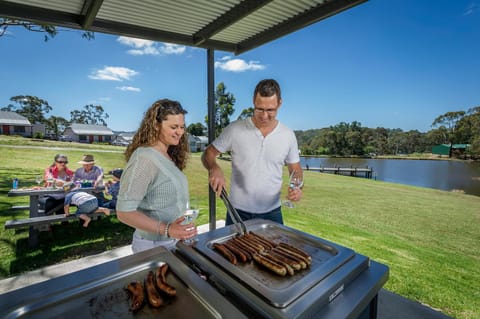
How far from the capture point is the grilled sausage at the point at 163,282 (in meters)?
0.82

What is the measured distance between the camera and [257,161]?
1.99 metres

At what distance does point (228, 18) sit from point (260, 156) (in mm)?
1442

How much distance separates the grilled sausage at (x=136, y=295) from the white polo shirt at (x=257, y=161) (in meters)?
1.21

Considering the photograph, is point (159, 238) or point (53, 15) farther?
point (53, 15)

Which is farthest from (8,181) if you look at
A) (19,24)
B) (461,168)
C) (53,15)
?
(461,168)

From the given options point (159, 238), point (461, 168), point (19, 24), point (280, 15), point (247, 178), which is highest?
point (19, 24)

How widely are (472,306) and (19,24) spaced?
11340mm

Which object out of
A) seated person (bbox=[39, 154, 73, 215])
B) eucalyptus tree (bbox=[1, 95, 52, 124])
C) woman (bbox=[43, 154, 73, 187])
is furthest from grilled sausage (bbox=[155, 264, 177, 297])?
eucalyptus tree (bbox=[1, 95, 52, 124])

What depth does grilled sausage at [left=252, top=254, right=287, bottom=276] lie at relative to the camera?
0.92 m

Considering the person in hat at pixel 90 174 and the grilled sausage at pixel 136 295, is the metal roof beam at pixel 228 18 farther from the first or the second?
the person in hat at pixel 90 174

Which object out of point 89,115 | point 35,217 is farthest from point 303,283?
point 89,115

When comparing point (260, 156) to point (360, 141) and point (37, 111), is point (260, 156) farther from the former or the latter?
point (360, 141)

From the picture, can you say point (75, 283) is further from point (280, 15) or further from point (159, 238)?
point (280, 15)

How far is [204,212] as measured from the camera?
5.79 metres
